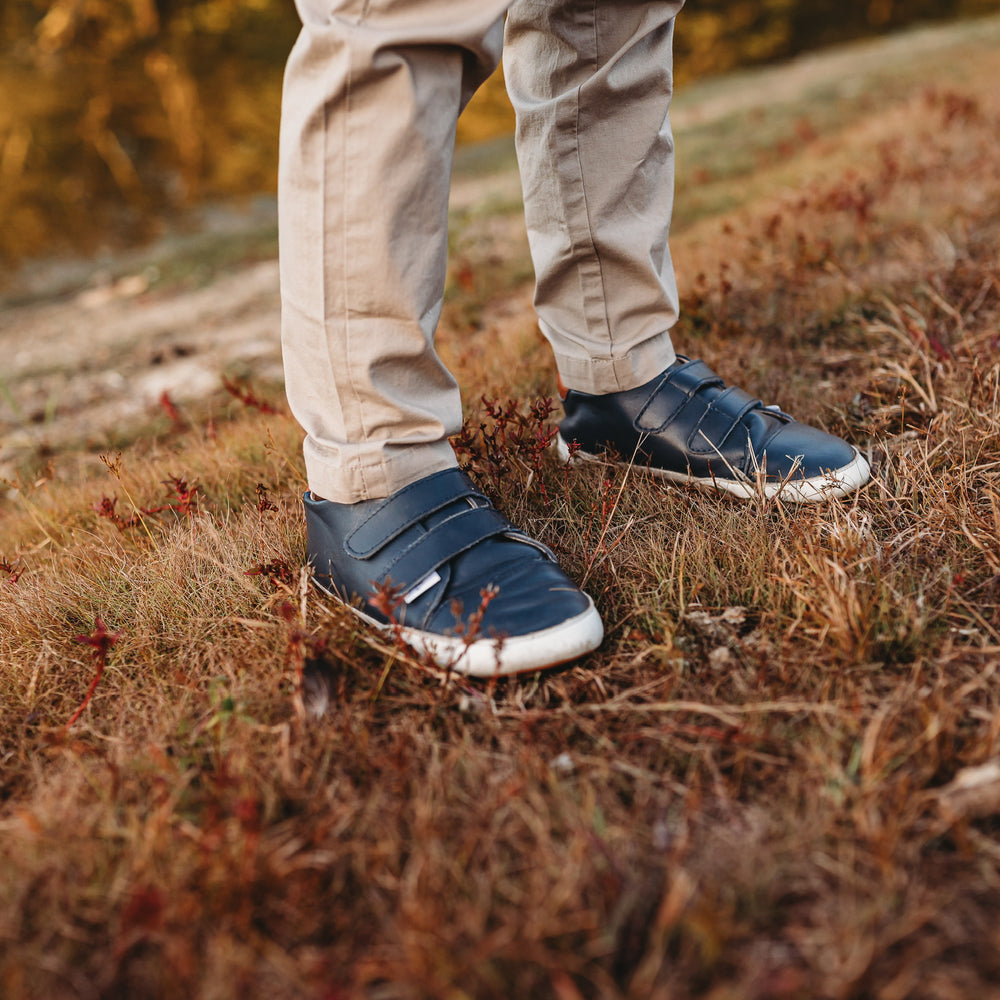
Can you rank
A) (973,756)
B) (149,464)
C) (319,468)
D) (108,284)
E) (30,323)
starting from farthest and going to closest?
(108,284) → (30,323) → (149,464) → (319,468) → (973,756)

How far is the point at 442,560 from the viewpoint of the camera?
1516 millimetres

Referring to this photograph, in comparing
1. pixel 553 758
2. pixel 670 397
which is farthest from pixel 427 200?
pixel 553 758

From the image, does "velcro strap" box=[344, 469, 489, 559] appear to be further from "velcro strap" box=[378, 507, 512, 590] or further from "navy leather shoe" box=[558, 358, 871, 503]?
"navy leather shoe" box=[558, 358, 871, 503]

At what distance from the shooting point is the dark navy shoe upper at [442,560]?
4.83 feet

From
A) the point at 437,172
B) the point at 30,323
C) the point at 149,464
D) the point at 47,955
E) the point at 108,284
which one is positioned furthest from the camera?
the point at 108,284

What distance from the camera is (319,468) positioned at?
1.59 m

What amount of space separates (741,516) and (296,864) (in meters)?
1.19

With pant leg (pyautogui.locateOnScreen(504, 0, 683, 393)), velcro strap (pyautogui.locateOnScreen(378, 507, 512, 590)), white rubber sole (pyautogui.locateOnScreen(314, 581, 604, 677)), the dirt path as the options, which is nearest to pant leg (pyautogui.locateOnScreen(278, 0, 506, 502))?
velcro strap (pyautogui.locateOnScreen(378, 507, 512, 590))

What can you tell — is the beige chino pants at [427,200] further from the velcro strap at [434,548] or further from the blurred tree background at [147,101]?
the blurred tree background at [147,101]

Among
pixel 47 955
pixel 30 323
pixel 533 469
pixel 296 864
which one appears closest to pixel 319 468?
pixel 533 469

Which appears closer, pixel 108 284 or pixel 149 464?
pixel 149 464

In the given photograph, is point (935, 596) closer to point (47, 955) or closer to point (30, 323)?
point (47, 955)

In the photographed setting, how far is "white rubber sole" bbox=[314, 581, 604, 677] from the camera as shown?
1.40m

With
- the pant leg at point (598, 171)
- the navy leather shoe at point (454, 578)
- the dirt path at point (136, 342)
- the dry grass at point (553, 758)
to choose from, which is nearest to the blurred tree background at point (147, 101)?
the dirt path at point (136, 342)
